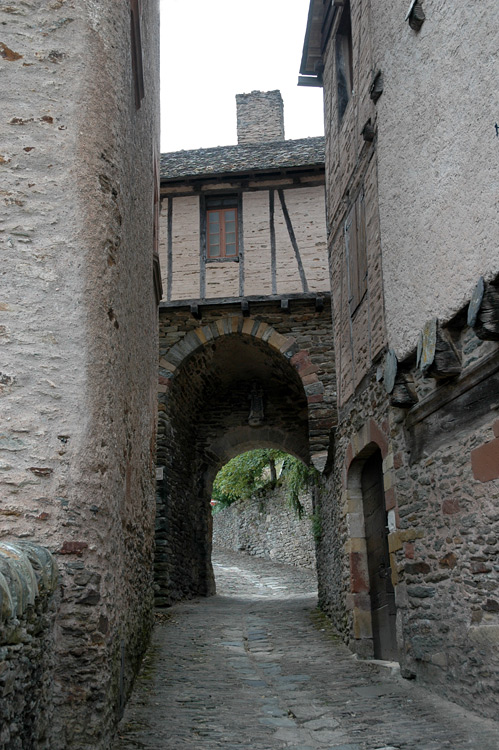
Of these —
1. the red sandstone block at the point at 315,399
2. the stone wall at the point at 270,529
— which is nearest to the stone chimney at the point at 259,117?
the red sandstone block at the point at 315,399

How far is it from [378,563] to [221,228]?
21.1 feet

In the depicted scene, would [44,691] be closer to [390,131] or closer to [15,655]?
[15,655]

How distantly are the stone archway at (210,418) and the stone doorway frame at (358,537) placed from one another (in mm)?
2536

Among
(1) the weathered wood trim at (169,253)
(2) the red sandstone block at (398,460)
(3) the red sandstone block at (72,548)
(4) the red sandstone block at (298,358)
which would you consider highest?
(1) the weathered wood trim at (169,253)

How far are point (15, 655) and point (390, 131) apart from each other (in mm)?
5073

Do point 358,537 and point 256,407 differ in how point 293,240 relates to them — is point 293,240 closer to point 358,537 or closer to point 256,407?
point 256,407

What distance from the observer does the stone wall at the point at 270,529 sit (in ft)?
55.7

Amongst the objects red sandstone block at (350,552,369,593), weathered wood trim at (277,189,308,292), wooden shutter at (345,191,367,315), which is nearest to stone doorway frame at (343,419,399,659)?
red sandstone block at (350,552,369,593)

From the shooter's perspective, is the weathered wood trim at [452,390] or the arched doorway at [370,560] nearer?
the weathered wood trim at [452,390]

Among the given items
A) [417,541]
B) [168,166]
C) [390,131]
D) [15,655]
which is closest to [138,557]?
[417,541]

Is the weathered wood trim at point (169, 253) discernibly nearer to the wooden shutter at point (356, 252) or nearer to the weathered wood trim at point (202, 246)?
the weathered wood trim at point (202, 246)

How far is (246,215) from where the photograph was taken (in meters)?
11.3

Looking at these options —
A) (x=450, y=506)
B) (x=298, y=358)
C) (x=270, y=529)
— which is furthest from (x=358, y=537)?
(x=270, y=529)

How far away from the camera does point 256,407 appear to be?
12.4 meters
